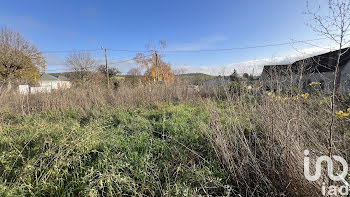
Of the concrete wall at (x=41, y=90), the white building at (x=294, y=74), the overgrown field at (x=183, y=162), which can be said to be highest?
the white building at (x=294, y=74)

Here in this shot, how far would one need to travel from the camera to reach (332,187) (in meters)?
1.18

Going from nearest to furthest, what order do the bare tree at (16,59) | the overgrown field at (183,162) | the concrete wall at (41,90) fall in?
1. the overgrown field at (183,162)
2. the concrete wall at (41,90)
3. the bare tree at (16,59)

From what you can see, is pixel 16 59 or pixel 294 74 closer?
pixel 294 74

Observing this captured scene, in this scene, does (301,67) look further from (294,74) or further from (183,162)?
(183,162)

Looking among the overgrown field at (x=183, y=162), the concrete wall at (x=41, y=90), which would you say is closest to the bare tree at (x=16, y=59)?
the concrete wall at (x=41, y=90)

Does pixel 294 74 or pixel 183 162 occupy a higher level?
pixel 294 74

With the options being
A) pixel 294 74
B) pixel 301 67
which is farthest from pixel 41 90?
pixel 294 74

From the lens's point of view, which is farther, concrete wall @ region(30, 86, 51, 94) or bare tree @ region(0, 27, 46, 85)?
bare tree @ region(0, 27, 46, 85)

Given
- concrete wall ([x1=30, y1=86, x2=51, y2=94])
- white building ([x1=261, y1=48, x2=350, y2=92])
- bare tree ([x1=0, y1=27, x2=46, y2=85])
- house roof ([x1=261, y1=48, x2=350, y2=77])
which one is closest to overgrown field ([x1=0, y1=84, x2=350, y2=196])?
white building ([x1=261, y1=48, x2=350, y2=92])

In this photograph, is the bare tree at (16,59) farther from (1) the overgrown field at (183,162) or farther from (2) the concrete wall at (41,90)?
(1) the overgrown field at (183,162)

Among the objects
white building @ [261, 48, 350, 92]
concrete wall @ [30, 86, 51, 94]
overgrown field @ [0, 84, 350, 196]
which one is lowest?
overgrown field @ [0, 84, 350, 196]

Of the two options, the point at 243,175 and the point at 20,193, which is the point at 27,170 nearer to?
the point at 20,193

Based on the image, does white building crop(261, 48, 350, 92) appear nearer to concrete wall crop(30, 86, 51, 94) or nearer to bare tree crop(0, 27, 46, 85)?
concrete wall crop(30, 86, 51, 94)

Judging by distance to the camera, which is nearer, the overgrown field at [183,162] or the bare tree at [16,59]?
the overgrown field at [183,162]
